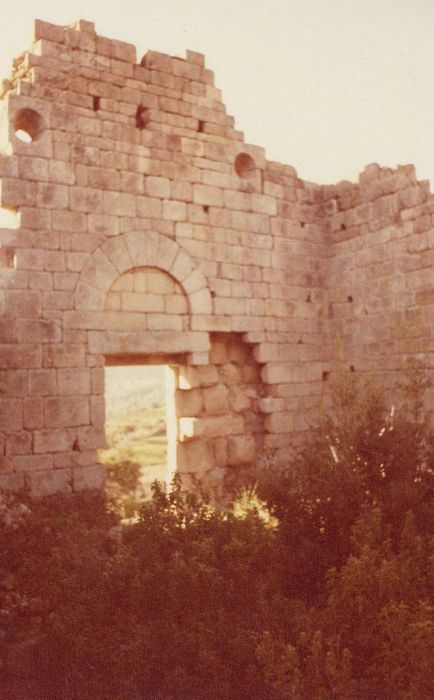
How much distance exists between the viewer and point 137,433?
805 inches

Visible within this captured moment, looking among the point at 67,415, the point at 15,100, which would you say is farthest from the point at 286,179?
the point at 67,415

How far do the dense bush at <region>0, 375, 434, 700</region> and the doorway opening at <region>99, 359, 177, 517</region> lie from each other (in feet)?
7.85

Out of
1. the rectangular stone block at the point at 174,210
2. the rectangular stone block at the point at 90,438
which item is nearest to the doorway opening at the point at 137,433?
the rectangular stone block at the point at 90,438

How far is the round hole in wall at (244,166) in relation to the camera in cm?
867

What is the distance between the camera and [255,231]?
8570 mm

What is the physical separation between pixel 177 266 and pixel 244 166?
215 cm

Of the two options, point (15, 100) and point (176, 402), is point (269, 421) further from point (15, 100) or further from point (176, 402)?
point (15, 100)

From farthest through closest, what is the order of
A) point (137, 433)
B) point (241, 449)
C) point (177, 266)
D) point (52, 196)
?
point (137, 433) → point (241, 449) → point (177, 266) → point (52, 196)

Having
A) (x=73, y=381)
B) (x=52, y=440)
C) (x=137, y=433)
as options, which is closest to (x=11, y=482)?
(x=52, y=440)

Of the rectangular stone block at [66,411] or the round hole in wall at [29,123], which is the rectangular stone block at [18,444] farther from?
the round hole in wall at [29,123]

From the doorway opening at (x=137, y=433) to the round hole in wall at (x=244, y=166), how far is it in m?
3.12

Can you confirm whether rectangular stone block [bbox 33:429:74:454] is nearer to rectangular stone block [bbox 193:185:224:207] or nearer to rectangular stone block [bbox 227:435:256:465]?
rectangular stone block [bbox 227:435:256:465]

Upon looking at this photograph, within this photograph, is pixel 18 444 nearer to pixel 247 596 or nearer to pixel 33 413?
pixel 33 413

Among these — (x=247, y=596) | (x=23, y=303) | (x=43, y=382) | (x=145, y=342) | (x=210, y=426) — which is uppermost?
(x=23, y=303)
